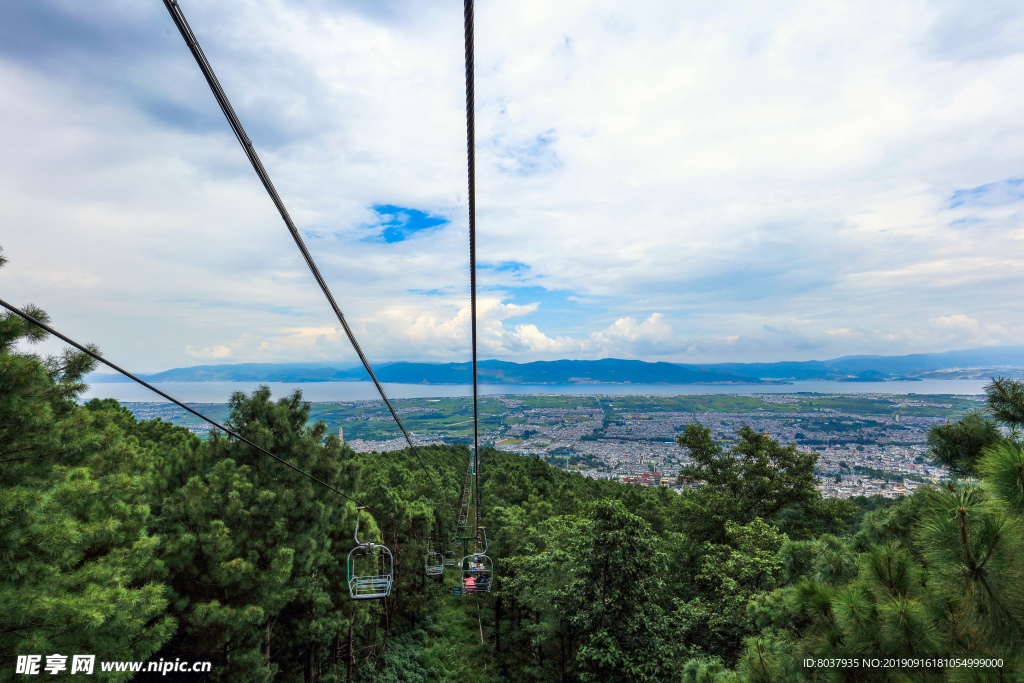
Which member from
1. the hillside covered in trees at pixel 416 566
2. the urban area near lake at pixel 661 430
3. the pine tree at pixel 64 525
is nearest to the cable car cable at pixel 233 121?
the hillside covered in trees at pixel 416 566

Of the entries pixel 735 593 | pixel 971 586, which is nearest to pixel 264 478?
pixel 971 586

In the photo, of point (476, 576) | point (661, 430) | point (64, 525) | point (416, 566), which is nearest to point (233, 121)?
→ point (64, 525)

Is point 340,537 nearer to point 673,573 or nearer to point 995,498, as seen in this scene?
point 673,573

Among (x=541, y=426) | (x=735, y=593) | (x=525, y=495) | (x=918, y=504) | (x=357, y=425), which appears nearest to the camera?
(x=918, y=504)

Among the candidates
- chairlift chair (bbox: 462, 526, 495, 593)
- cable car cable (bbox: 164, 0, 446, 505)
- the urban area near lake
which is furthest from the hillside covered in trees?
the urban area near lake

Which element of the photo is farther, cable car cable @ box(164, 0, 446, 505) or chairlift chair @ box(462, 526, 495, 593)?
chairlift chair @ box(462, 526, 495, 593)

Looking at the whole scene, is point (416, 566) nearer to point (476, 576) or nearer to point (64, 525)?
point (476, 576)

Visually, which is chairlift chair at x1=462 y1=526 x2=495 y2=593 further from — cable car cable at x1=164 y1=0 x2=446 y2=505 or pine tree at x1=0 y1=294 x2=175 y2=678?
cable car cable at x1=164 y1=0 x2=446 y2=505
